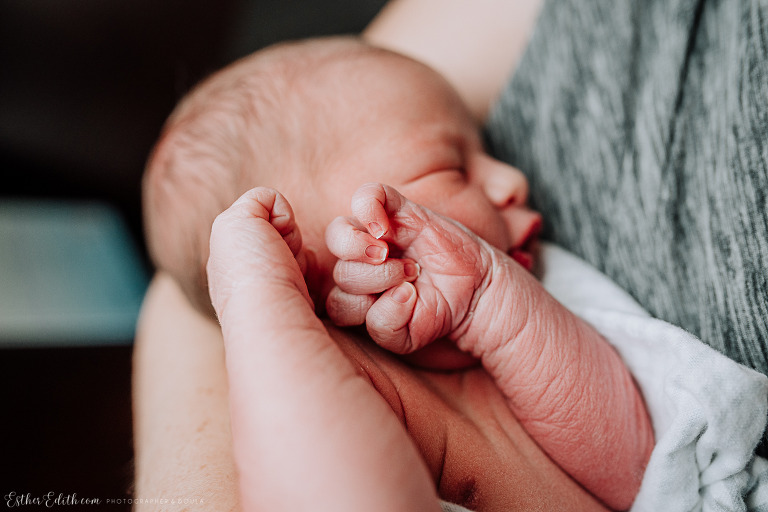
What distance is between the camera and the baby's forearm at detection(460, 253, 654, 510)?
2.08ft

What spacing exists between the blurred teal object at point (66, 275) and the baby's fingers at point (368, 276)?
4.51 ft

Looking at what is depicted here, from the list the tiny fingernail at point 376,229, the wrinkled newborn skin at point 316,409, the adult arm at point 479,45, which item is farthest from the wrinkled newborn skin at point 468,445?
the adult arm at point 479,45

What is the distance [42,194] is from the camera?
1.61m

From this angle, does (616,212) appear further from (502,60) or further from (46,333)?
(46,333)

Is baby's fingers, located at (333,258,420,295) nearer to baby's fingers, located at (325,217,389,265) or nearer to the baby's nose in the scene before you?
baby's fingers, located at (325,217,389,265)

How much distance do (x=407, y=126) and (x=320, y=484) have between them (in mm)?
505

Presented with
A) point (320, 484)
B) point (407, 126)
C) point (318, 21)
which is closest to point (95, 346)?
point (318, 21)

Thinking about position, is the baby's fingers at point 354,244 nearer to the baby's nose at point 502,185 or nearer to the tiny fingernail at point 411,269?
the tiny fingernail at point 411,269

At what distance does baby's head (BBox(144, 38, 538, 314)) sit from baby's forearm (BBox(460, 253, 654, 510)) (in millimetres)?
164

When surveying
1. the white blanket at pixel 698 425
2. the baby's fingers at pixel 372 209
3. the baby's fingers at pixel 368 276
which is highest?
the baby's fingers at pixel 372 209

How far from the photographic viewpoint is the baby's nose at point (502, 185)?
846 mm

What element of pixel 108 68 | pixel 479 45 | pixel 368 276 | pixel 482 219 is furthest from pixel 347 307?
pixel 108 68

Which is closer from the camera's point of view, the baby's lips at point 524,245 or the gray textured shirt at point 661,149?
the gray textured shirt at point 661,149

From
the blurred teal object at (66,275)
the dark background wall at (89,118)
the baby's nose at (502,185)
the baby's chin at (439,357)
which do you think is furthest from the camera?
the blurred teal object at (66,275)
